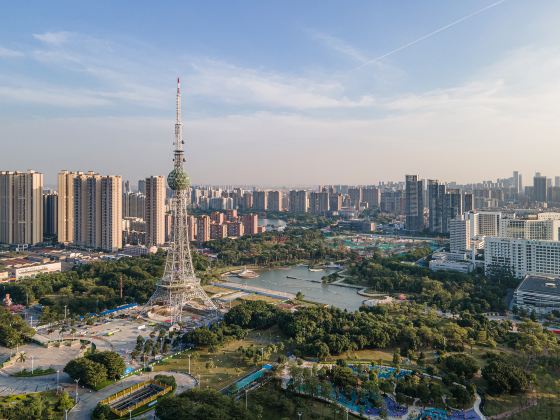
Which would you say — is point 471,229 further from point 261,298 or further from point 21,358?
point 21,358

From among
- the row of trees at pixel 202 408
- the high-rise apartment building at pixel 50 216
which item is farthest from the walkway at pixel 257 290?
the high-rise apartment building at pixel 50 216

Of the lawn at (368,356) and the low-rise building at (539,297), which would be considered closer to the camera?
the lawn at (368,356)

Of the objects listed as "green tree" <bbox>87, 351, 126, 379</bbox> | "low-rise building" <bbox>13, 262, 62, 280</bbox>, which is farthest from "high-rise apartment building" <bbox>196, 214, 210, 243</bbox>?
"green tree" <bbox>87, 351, 126, 379</bbox>

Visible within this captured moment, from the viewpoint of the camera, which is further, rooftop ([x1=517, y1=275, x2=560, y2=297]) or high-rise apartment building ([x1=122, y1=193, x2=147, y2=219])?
high-rise apartment building ([x1=122, y1=193, x2=147, y2=219])

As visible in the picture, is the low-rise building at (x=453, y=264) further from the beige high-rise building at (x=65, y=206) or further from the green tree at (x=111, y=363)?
the beige high-rise building at (x=65, y=206)

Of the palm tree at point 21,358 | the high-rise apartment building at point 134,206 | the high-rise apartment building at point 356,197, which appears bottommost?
the palm tree at point 21,358

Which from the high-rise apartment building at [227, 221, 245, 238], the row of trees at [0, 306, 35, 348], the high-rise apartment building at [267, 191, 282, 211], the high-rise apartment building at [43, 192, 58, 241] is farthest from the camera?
the high-rise apartment building at [267, 191, 282, 211]

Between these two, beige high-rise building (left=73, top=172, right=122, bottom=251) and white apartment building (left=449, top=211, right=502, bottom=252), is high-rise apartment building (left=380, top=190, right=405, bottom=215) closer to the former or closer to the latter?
white apartment building (left=449, top=211, right=502, bottom=252)
